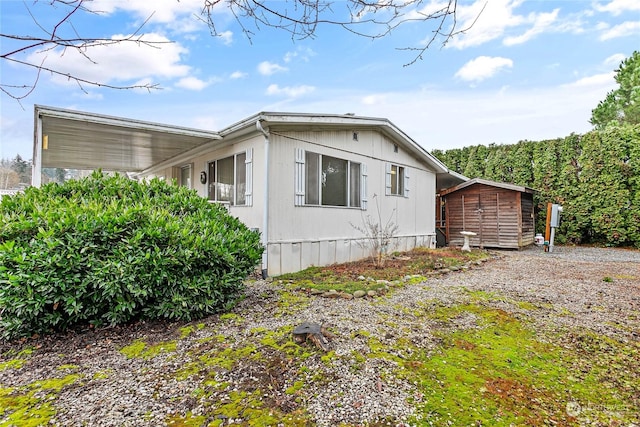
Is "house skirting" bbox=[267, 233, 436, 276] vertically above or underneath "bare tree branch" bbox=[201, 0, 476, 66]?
underneath

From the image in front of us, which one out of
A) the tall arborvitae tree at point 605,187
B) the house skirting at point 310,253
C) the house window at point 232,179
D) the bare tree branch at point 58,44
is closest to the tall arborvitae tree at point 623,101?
the tall arborvitae tree at point 605,187

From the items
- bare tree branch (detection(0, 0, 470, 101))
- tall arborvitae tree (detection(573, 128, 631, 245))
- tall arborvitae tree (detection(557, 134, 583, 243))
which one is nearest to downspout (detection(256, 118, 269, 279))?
bare tree branch (detection(0, 0, 470, 101))

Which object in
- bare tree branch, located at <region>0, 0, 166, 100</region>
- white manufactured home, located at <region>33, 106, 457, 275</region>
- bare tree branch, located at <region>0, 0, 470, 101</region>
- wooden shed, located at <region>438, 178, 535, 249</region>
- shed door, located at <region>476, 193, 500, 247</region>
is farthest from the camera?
shed door, located at <region>476, 193, 500, 247</region>

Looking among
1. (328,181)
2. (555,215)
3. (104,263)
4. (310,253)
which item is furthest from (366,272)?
(555,215)

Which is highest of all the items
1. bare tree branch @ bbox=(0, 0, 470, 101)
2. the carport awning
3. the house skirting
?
the carport awning

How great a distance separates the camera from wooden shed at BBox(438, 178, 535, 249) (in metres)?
10.5

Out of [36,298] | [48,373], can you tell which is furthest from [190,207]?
[48,373]

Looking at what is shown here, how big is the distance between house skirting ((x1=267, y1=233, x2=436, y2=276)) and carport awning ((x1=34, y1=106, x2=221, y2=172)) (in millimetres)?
2753

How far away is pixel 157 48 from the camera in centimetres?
187

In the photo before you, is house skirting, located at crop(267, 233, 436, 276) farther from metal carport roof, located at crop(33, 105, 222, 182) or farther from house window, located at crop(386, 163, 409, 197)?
metal carport roof, located at crop(33, 105, 222, 182)

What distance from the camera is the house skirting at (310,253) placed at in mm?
6023

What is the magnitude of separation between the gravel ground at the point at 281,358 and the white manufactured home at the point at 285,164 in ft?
5.12

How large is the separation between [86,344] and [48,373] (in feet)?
1.69

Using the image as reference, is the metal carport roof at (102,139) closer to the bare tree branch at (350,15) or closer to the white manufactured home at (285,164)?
the white manufactured home at (285,164)
